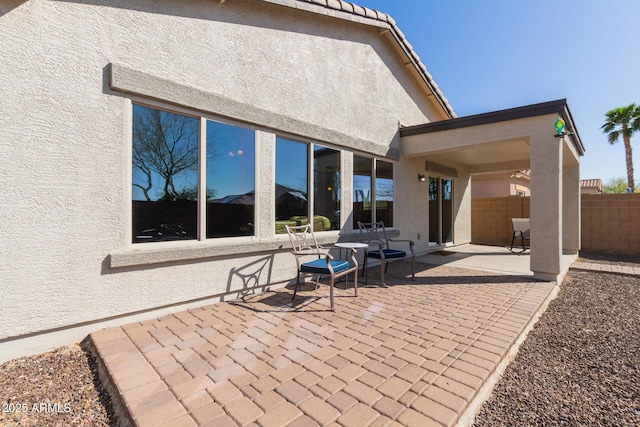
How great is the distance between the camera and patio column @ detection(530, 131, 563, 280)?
17.7 ft

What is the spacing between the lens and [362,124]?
270 inches

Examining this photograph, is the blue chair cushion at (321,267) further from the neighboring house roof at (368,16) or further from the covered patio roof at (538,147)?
the neighboring house roof at (368,16)

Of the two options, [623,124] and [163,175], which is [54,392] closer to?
[163,175]

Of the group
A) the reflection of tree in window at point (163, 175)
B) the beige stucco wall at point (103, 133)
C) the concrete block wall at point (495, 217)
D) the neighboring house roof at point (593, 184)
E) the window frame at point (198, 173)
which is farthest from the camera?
the neighboring house roof at point (593, 184)

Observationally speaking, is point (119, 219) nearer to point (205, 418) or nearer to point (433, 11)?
point (205, 418)

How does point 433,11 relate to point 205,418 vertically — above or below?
above

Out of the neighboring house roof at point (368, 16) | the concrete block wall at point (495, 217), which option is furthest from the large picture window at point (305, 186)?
the concrete block wall at point (495, 217)

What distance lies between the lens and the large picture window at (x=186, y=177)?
3.68m

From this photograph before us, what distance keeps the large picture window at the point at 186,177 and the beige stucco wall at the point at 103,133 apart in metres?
0.20

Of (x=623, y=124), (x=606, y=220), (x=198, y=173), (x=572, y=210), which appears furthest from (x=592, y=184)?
(x=198, y=173)

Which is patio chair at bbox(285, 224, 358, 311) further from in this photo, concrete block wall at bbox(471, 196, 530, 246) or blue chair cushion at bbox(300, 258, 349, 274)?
concrete block wall at bbox(471, 196, 530, 246)

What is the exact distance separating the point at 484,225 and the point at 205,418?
13.3 meters

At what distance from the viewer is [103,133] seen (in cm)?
331

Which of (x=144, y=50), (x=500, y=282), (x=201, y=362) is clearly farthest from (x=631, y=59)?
(x=201, y=362)
